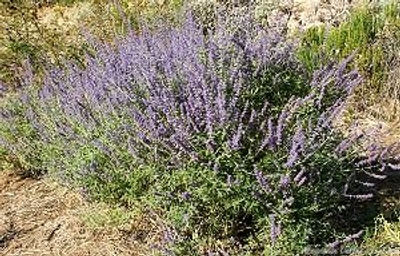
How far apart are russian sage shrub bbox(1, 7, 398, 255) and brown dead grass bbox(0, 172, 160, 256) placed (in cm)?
18

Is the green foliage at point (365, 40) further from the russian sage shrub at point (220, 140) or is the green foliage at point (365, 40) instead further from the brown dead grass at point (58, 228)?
the brown dead grass at point (58, 228)

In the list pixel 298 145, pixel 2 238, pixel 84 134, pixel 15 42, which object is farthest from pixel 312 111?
pixel 15 42

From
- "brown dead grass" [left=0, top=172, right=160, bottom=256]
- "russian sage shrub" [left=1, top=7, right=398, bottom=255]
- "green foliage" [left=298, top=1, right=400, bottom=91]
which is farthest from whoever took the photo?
"green foliage" [left=298, top=1, right=400, bottom=91]

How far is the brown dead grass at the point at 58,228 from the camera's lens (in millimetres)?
3020

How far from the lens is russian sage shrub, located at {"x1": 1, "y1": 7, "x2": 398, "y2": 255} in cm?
253

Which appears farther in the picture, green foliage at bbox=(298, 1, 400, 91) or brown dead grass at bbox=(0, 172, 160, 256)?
green foliage at bbox=(298, 1, 400, 91)

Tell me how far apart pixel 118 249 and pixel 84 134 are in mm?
586

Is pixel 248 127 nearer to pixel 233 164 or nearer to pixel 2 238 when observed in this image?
pixel 233 164

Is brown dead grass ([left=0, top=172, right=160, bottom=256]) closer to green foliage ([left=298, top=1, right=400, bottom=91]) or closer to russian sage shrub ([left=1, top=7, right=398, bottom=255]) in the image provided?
russian sage shrub ([left=1, top=7, right=398, bottom=255])

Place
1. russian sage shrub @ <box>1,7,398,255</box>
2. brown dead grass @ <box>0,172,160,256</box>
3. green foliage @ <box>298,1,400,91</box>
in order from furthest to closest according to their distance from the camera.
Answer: green foliage @ <box>298,1,400,91</box>
brown dead grass @ <box>0,172,160,256</box>
russian sage shrub @ <box>1,7,398,255</box>

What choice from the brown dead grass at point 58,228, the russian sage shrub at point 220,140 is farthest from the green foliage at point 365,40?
the brown dead grass at point 58,228

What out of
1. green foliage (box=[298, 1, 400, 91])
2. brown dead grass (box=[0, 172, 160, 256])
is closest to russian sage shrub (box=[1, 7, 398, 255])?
brown dead grass (box=[0, 172, 160, 256])

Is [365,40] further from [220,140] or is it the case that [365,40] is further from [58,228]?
[58,228]

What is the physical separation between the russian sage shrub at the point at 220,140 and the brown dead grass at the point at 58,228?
0.60ft
